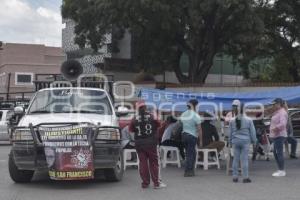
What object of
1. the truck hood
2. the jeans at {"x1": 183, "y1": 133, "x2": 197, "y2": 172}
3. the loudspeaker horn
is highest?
the loudspeaker horn

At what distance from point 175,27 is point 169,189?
24.1m

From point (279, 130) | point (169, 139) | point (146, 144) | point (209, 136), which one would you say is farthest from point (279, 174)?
point (146, 144)

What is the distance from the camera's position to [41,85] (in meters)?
14.7

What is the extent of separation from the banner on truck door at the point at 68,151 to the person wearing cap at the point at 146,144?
100 centimetres

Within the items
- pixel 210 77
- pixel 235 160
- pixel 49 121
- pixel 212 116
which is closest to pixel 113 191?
pixel 49 121

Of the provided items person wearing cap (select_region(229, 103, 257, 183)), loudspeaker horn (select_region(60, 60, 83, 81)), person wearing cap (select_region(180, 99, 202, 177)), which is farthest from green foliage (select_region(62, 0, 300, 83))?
person wearing cap (select_region(229, 103, 257, 183))

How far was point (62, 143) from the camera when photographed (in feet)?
36.3

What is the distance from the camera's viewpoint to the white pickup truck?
36.3 feet

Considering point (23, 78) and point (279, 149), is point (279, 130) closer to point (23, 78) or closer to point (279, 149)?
point (279, 149)

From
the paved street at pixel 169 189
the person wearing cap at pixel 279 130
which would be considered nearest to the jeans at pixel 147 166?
the paved street at pixel 169 189

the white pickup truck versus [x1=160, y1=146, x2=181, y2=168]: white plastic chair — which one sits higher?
the white pickup truck

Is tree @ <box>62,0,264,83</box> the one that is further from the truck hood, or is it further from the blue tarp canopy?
the truck hood

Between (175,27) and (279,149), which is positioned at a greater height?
(175,27)

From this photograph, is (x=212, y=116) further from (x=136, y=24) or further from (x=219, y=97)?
(x=136, y=24)
